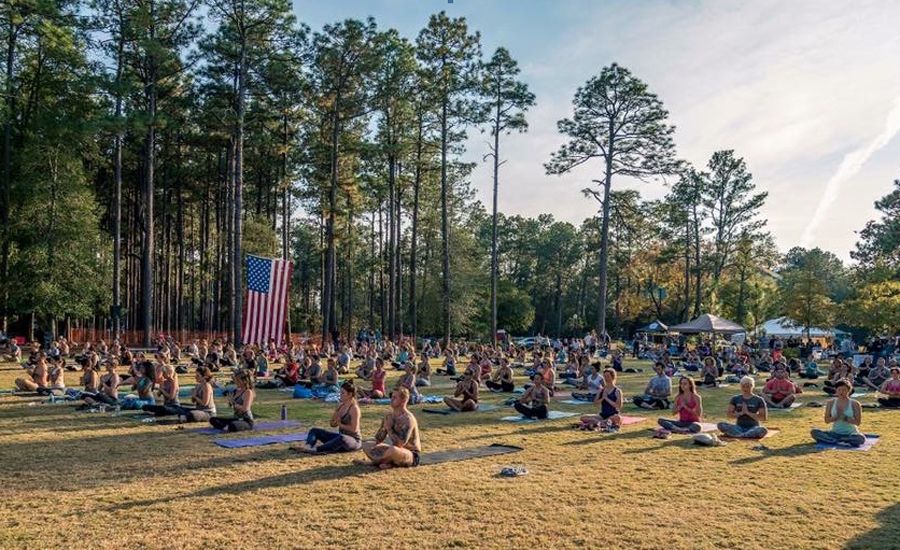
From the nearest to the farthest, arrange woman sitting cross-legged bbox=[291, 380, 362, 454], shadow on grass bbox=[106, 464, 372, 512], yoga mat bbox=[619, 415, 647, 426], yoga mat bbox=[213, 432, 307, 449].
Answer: shadow on grass bbox=[106, 464, 372, 512]
woman sitting cross-legged bbox=[291, 380, 362, 454]
yoga mat bbox=[213, 432, 307, 449]
yoga mat bbox=[619, 415, 647, 426]

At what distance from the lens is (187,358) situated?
3023 cm

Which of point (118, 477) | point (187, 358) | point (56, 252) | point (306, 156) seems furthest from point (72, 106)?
point (118, 477)

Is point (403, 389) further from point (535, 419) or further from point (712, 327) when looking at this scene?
point (712, 327)

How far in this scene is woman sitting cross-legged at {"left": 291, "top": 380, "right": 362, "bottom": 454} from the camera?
10.2 meters

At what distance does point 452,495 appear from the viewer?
25.6 ft

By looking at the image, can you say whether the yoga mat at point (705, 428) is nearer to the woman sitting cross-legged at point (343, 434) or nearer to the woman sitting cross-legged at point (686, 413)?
the woman sitting cross-legged at point (686, 413)

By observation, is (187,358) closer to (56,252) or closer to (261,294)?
(261,294)

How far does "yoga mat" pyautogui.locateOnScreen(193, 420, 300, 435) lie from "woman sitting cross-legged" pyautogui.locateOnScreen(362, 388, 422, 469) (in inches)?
147

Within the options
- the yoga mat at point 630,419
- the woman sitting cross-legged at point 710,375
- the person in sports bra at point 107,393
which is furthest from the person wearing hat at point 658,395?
the person in sports bra at point 107,393

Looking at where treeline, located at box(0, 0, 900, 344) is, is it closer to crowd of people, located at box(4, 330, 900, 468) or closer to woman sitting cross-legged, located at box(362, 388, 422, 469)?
→ crowd of people, located at box(4, 330, 900, 468)

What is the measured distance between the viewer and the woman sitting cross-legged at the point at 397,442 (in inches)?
360

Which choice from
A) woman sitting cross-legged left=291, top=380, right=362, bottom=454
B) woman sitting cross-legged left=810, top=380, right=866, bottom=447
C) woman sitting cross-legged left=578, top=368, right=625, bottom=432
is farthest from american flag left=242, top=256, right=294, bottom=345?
woman sitting cross-legged left=810, top=380, right=866, bottom=447

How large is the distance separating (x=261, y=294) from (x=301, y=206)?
25.2 m

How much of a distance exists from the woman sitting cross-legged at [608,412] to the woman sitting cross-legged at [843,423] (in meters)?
3.26
